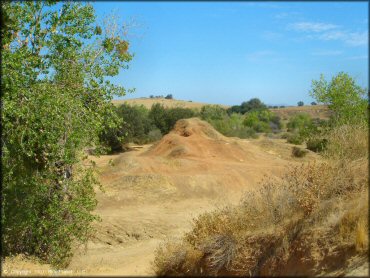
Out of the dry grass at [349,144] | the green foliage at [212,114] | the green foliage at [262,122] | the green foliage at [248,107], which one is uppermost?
the green foliage at [248,107]

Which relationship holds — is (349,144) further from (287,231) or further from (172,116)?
(172,116)

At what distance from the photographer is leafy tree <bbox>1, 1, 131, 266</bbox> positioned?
10.3m

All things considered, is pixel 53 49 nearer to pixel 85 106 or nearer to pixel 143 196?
pixel 85 106

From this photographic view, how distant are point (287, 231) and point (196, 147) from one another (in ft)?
82.2

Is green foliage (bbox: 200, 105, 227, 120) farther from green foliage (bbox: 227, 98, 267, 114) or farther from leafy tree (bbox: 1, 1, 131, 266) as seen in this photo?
leafy tree (bbox: 1, 1, 131, 266)

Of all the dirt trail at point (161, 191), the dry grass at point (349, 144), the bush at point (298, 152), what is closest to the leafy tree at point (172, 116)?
the dirt trail at point (161, 191)

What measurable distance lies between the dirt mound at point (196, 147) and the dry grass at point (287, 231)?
21221 millimetres

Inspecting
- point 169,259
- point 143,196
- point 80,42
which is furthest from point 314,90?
point 169,259

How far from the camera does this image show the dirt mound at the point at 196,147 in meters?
31.9

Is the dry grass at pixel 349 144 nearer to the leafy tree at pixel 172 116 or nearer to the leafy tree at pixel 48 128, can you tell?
the leafy tree at pixel 48 128

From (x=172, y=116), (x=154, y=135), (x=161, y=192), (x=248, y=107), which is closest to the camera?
(x=161, y=192)

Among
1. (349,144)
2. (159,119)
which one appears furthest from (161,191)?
(159,119)

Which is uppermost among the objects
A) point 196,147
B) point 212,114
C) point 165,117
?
point 212,114

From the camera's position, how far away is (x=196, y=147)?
33.1m
